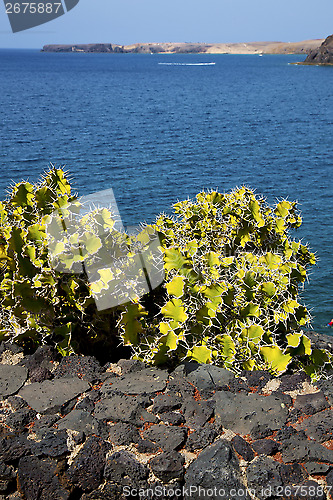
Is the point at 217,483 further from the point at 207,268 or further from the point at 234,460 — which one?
the point at 207,268

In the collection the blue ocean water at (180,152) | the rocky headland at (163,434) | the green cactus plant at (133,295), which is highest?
the green cactus plant at (133,295)

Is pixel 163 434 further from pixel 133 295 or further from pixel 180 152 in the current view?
pixel 180 152

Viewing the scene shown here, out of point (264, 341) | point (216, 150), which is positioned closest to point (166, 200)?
point (216, 150)

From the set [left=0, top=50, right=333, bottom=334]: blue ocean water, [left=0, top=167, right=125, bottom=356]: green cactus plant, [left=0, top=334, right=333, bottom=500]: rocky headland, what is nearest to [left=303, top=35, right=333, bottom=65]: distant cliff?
[left=0, top=50, right=333, bottom=334]: blue ocean water

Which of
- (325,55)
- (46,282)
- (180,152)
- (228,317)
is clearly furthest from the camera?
(325,55)

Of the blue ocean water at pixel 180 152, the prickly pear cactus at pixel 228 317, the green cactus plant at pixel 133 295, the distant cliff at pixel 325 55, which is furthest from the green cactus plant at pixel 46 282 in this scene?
the distant cliff at pixel 325 55

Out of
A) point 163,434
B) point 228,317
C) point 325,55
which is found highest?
point 228,317

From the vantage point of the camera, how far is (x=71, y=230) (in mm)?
4336

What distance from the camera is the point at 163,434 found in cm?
340

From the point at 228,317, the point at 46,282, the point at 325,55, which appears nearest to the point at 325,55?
the point at 325,55

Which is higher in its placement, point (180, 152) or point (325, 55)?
point (180, 152)

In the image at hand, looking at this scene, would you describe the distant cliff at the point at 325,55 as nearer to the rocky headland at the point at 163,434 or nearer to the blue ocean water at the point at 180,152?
the blue ocean water at the point at 180,152

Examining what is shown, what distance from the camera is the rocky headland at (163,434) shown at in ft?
10.2

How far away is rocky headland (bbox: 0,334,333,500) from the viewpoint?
3102mm
